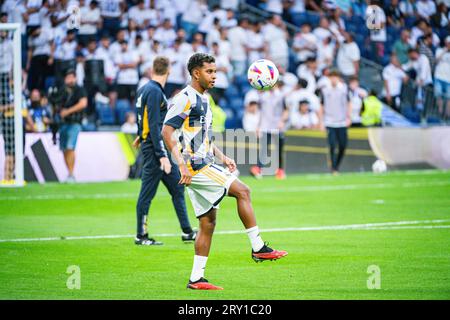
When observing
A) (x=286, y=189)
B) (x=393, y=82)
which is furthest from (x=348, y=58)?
(x=286, y=189)

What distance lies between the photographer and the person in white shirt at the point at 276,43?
28031 mm

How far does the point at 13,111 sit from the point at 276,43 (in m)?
9.78

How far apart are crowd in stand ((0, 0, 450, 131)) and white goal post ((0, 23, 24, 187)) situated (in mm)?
1711

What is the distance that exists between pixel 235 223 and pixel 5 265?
204 inches

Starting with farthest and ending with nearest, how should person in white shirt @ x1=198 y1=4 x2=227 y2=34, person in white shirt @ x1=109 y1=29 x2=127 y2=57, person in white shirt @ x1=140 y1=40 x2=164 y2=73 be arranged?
person in white shirt @ x1=198 y1=4 x2=227 y2=34, person in white shirt @ x1=109 y1=29 x2=127 y2=57, person in white shirt @ x1=140 y1=40 x2=164 y2=73

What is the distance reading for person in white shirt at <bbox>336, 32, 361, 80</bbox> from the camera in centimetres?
2870

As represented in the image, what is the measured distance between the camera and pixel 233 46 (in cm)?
2775

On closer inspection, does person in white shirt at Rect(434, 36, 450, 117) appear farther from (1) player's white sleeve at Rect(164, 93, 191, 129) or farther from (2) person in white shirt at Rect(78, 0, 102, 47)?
(1) player's white sleeve at Rect(164, 93, 191, 129)

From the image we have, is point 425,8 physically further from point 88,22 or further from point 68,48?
point 68,48

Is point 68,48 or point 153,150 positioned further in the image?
point 68,48

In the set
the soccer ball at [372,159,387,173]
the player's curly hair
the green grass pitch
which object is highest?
the player's curly hair

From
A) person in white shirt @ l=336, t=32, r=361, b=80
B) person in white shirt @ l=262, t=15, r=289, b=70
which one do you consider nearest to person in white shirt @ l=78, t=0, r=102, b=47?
person in white shirt @ l=262, t=15, r=289, b=70

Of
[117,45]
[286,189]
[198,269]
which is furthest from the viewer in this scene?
[117,45]

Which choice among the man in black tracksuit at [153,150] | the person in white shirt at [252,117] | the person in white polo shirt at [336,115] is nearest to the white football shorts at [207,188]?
the man in black tracksuit at [153,150]
